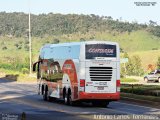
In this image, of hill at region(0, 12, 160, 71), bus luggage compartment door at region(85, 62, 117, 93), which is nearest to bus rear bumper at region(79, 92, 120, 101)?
bus luggage compartment door at region(85, 62, 117, 93)

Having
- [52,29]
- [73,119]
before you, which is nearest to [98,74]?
[73,119]

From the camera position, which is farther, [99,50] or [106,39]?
[106,39]

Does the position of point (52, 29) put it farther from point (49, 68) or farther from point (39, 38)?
point (49, 68)

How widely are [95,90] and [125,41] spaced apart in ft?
474

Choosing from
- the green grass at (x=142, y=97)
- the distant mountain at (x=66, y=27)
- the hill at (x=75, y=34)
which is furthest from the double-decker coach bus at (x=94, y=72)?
the distant mountain at (x=66, y=27)

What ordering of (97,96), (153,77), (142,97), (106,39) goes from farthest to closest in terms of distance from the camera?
(106,39) → (153,77) → (142,97) → (97,96)

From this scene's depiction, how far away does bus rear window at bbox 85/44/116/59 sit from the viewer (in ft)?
106

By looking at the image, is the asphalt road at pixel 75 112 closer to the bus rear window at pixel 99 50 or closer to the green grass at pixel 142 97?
the green grass at pixel 142 97

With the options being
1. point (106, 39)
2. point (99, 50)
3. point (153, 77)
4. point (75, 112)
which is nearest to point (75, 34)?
point (106, 39)

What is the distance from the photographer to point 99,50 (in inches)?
1280

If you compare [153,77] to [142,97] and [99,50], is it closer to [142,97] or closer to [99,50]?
[142,97]

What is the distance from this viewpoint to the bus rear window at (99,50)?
32.3 meters

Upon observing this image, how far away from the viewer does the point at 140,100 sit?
36.0 metres

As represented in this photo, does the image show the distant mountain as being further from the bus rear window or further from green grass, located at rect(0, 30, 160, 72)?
the bus rear window
